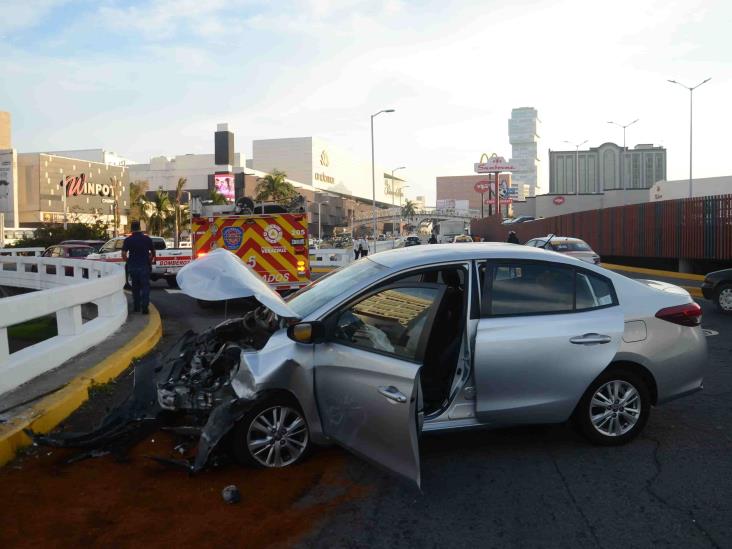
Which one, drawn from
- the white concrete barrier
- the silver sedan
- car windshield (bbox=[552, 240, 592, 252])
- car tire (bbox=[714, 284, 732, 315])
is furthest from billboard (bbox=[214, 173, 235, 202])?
the silver sedan

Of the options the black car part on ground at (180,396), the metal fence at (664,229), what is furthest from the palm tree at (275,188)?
the black car part on ground at (180,396)

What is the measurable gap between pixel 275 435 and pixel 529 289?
2164mm

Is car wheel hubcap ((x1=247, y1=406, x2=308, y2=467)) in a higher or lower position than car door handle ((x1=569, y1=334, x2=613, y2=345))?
lower

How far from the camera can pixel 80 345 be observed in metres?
8.66

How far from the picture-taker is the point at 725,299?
13.6m

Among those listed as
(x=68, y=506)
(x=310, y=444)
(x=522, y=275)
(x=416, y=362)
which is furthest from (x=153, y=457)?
(x=522, y=275)

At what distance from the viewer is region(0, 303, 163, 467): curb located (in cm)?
536

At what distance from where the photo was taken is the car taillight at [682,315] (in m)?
5.67

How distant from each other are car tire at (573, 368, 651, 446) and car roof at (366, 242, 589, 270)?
94cm

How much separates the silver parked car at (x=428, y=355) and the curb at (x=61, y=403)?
54cm

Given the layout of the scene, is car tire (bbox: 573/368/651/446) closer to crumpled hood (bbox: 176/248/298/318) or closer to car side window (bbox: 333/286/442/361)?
car side window (bbox: 333/286/442/361)

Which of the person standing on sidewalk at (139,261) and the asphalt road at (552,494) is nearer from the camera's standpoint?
the asphalt road at (552,494)

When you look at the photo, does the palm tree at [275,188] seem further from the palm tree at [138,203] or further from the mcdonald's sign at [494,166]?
the mcdonald's sign at [494,166]

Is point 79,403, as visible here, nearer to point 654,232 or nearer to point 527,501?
point 527,501
